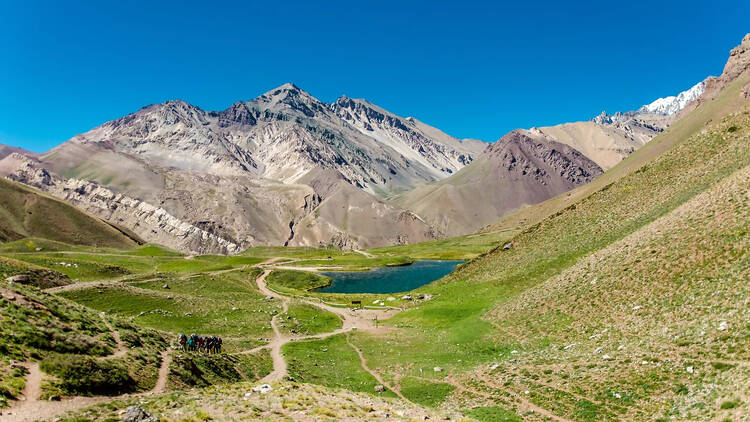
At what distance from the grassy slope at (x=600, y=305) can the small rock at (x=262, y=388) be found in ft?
43.3

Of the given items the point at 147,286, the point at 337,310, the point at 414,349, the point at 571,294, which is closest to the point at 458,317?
the point at 414,349

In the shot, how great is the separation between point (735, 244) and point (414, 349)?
97.9 feet

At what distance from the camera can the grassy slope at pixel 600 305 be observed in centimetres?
2227

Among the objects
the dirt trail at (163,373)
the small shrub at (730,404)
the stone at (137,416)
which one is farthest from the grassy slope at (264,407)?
the small shrub at (730,404)

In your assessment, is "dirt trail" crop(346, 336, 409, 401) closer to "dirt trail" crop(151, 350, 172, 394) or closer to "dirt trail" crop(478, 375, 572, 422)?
"dirt trail" crop(478, 375, 572, 422)

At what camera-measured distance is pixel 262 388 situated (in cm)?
2391

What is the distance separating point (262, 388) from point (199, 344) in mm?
13681

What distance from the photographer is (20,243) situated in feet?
431

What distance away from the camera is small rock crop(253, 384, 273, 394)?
23.4 metres

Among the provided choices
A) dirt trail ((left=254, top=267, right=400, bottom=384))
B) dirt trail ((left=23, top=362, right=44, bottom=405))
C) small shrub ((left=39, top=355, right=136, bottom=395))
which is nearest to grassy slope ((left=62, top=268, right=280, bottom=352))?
dirt trail ((left=254, top=267, right=400, bottom=384))

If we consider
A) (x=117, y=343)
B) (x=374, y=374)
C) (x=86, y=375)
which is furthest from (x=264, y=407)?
(x=374, y=374)

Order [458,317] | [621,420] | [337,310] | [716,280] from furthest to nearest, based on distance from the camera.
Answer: [337,310] < [458,317] < [716,280] < [621,420]

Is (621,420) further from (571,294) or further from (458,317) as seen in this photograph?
(458,317)

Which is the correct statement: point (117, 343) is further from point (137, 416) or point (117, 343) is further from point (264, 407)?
point (264, 407)
